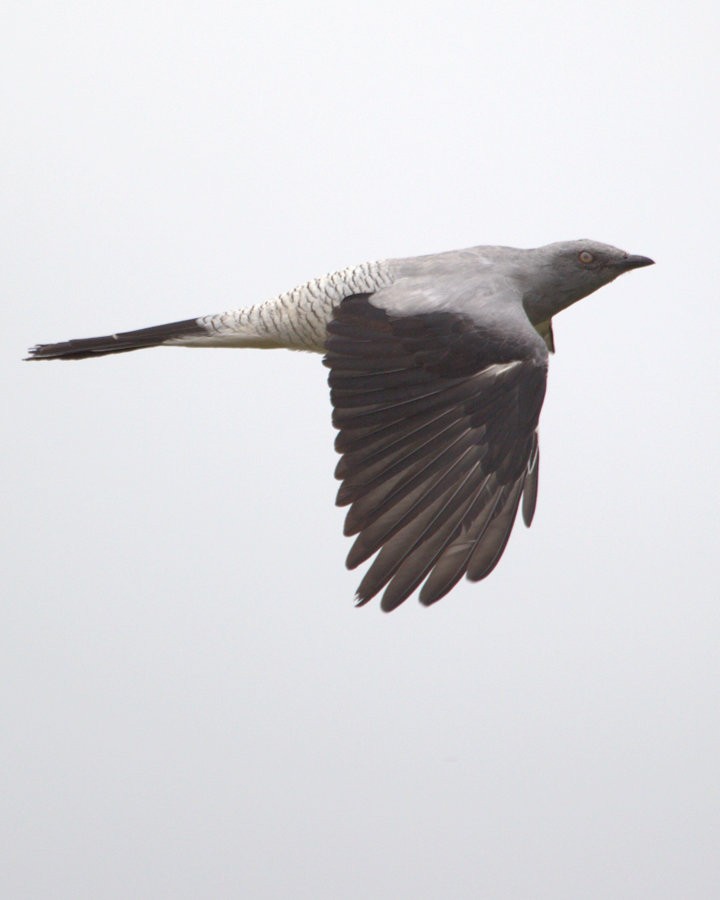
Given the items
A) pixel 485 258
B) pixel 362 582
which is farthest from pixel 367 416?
pixel 485 258

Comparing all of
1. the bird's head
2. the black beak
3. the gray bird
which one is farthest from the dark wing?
the black beak

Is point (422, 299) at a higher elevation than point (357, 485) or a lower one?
higher

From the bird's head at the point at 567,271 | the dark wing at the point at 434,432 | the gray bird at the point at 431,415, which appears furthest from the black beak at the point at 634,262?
the dark wing at the point at 434,432

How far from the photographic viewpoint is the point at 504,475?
287 inches

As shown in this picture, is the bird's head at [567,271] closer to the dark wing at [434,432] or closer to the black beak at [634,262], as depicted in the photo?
the black beak at [634,262]

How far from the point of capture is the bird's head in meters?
8.28

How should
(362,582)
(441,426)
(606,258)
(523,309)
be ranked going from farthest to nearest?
(606,258)
(523,309)
(441,426)
(362,582)

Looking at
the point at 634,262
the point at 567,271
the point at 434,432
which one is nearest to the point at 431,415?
the point at 434,432

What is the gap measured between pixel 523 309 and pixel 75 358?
7.00ft

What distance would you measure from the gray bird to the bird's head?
0.28 meters

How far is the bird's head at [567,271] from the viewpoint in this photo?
8281 mm

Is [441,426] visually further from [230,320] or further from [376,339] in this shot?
[230,320]

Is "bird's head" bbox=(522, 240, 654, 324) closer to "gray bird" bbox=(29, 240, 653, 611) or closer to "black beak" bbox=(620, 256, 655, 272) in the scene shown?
"black beak" bbox=(620, 256, 655, 272)

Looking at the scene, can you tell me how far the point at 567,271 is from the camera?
329 inches
